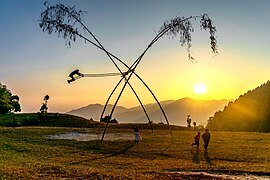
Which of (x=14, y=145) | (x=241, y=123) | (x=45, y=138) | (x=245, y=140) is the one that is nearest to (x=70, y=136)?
(x=45, y=138)

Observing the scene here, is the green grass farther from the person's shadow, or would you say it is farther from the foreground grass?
the person's shadow

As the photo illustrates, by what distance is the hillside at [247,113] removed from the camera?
251 ft

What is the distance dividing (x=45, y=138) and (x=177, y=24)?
15458 mm

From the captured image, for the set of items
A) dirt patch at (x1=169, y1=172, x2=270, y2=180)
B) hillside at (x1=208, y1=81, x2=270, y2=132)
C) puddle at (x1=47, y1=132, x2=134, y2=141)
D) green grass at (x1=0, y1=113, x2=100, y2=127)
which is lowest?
dirt patch at (x1=169, y1=172, x2=270, y2=180)

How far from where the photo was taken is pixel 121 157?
1125 inches

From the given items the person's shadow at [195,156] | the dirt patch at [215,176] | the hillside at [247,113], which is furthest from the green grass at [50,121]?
the dirt patch at [215,176]

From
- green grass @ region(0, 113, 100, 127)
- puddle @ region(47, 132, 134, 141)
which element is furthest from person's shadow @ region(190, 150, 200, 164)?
green grass @ region(0, 113, 100, 127)

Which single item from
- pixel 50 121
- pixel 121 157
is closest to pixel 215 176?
pixel 121 157

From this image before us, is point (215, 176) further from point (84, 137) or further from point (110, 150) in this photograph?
point (84, 137)

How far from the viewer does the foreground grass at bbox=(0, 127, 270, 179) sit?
19.9m

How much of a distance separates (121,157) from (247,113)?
5705 cm

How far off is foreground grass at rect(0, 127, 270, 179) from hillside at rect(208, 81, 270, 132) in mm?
35945

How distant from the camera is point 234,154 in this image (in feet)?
103

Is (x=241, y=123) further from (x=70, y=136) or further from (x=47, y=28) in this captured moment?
(x=47, y=28)
